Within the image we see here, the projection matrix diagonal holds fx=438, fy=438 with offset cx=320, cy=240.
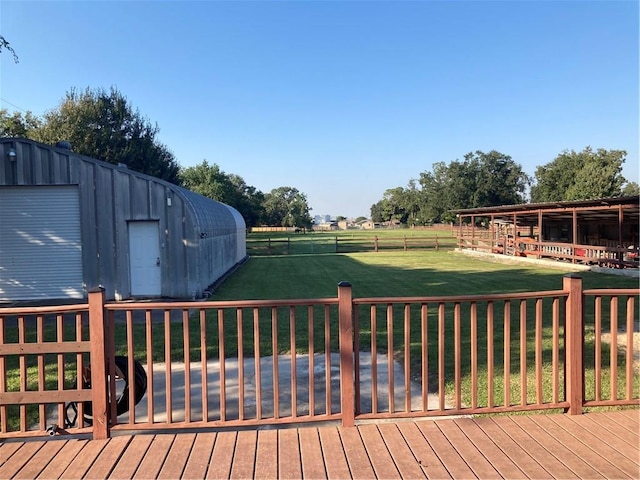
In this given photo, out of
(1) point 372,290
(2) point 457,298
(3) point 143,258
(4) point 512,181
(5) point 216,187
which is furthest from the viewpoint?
(4) point 512,181

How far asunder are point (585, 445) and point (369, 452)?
146 cm

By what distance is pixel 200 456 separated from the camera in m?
2.84

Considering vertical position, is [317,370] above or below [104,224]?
below

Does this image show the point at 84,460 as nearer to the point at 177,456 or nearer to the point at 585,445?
the point at 177,456

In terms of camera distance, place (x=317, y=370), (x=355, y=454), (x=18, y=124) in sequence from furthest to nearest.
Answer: (x=18, y=124) → (x=317, y=370) → (x=355, y=454)

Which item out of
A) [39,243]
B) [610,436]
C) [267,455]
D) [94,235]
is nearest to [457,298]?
[610,436]

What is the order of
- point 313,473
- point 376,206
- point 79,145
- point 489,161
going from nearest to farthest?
point 313,473
point 79,145
point 489,161
point 376,206

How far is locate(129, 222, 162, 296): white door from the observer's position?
36.8ft

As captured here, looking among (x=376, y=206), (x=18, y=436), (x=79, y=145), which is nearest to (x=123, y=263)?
(x=18, y=436)

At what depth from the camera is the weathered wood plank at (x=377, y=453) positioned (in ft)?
8.57

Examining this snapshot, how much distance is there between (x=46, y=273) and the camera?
439 inches

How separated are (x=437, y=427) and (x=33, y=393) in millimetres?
2920

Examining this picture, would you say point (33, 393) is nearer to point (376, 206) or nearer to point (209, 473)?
point (209, 473)

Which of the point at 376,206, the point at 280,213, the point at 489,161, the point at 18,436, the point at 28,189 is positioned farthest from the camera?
the point at 376,206
